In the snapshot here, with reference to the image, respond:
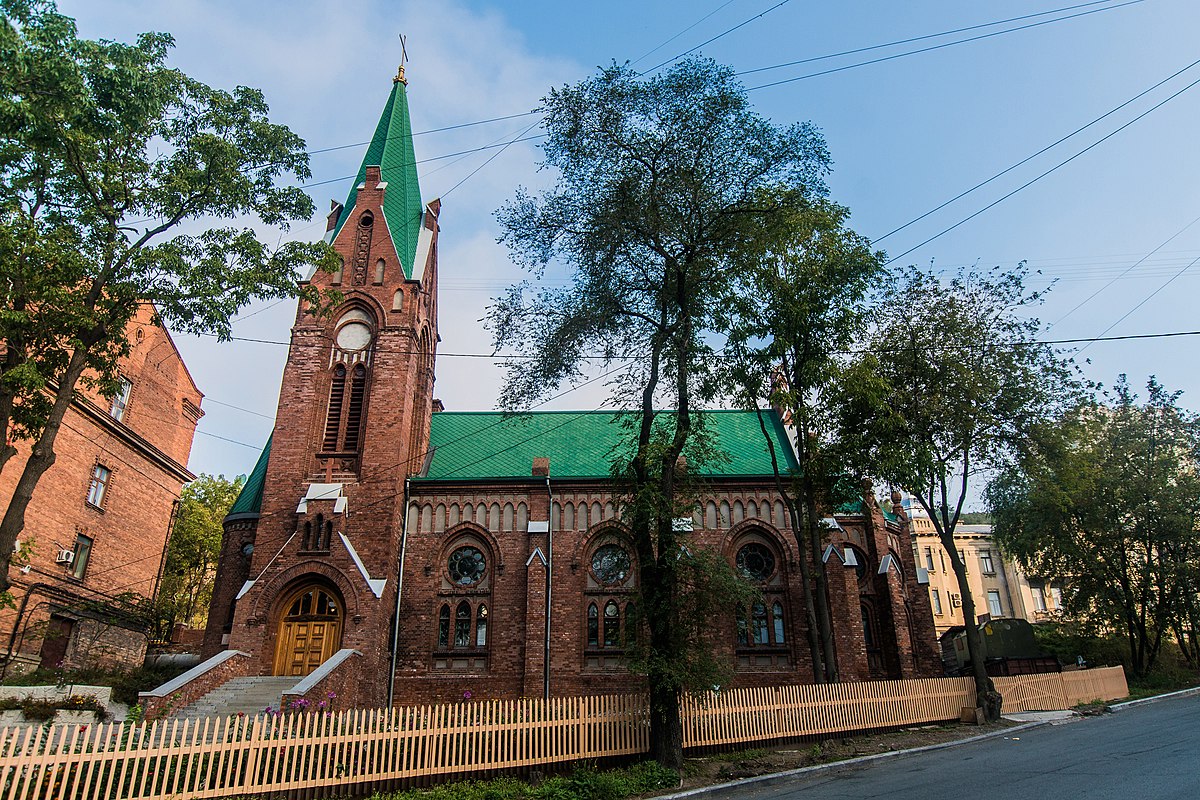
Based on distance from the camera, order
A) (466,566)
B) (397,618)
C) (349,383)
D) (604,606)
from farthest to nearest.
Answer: (349,383), (466,566), (604,606), (397,618)

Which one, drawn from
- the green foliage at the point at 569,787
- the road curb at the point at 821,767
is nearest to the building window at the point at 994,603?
the road curb at the point at 821,767

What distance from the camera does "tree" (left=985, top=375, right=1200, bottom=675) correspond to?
28.6 metres

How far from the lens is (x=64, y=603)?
77.0 ft

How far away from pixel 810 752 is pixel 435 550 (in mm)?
12828

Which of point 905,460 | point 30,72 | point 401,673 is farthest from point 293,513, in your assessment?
point 905,460

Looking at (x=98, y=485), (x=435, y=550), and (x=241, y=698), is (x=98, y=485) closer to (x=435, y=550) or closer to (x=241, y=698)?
(x=435, y=550)

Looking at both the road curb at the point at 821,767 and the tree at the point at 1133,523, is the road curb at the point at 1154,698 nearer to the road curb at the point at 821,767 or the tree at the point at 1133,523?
the tree at the point at 1133,523

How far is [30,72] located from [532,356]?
9561 mm

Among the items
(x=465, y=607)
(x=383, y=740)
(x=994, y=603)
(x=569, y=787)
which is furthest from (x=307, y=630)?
(x=994, y=603)

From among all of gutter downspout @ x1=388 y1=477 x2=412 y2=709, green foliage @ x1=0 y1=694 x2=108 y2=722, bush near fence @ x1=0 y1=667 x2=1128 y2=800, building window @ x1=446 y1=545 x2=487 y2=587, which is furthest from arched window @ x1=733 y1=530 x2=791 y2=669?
green foliage @ x1=0 y1=694 x2=108 y2=722

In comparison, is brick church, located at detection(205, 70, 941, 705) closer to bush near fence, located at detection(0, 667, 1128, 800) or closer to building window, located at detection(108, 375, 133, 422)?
bush near fence, located at detection(0, 667, 1128, 800)

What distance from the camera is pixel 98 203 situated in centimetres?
1342

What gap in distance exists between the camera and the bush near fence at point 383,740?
10.3 metres

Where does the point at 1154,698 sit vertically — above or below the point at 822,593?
below
